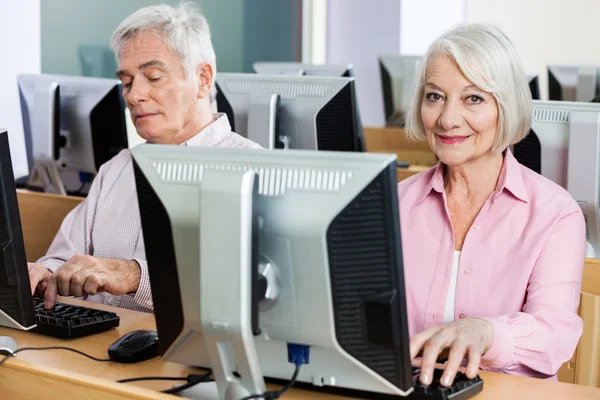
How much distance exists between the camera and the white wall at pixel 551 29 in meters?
6.63

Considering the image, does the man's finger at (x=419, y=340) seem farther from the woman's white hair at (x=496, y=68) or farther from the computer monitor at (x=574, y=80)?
the computer monitor at (x=574, y=80)

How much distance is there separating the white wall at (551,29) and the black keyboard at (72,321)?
5.38 m

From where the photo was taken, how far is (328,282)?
3.98ft

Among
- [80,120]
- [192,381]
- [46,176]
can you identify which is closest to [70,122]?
[80,120]

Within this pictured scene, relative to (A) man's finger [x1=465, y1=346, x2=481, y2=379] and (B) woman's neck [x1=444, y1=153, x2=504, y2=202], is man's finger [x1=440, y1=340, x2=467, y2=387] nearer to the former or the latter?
(A) man's finger [x1=465, y1=346, x2=481, y2=379]

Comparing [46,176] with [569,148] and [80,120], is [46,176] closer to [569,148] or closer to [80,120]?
[80,120]

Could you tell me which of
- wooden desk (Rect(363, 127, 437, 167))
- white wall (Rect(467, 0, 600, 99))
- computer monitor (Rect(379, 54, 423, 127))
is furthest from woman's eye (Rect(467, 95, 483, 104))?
white wall (Rect(467, 0, 600, 99))

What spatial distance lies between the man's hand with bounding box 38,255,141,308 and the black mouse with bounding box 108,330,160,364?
0.24m

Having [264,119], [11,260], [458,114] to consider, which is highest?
[458,114]

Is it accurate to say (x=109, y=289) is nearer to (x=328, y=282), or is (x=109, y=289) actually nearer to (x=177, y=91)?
(x=177, y=91)

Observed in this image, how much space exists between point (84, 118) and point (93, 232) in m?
0.98

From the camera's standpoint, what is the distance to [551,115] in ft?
8.10

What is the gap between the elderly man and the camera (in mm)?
2249

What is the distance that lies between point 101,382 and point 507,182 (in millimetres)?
910
